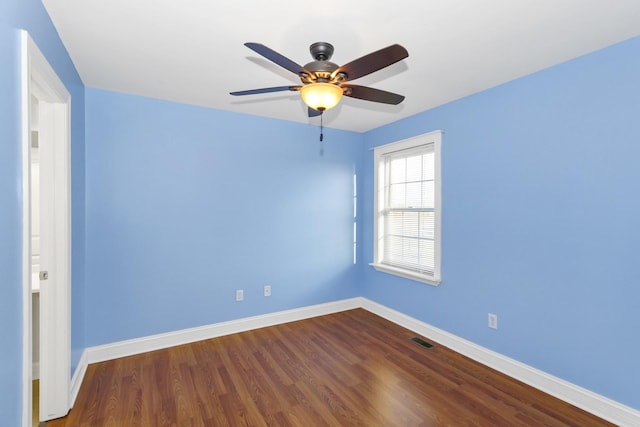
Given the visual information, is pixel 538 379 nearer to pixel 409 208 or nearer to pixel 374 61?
pixel 409 208

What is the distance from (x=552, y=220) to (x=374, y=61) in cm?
192

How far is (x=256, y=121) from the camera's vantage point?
3.45 m

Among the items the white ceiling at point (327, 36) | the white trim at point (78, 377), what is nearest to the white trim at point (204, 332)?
the white trim at point (78, 377)

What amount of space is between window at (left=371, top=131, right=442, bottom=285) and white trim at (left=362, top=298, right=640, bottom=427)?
564 millimetres

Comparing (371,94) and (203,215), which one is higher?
(371,94)

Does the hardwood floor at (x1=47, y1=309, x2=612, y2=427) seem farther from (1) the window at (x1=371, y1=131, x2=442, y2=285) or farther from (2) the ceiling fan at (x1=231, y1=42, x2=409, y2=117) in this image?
(2) the ceiling fan at (x1=231, y1=42, x2=409, y2=117)

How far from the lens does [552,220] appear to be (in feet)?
7.50

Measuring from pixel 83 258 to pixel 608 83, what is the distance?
4260 mm

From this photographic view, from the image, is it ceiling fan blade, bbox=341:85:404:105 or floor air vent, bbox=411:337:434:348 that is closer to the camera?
ceiling fan blade, bbox=341:85:404:105

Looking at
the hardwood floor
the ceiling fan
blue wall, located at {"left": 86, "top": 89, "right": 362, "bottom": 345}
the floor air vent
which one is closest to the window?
blue wall, located at {"left": 86, "top": 89, "right": 362, "bottom": 345}

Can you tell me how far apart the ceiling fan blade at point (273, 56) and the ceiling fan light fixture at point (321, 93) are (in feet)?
0.32

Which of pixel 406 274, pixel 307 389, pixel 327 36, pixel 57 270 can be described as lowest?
pixel 307 389

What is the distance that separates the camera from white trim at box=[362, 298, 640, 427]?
6.39 feet

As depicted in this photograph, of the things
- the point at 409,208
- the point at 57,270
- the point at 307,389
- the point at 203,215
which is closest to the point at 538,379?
the point at 307,389
